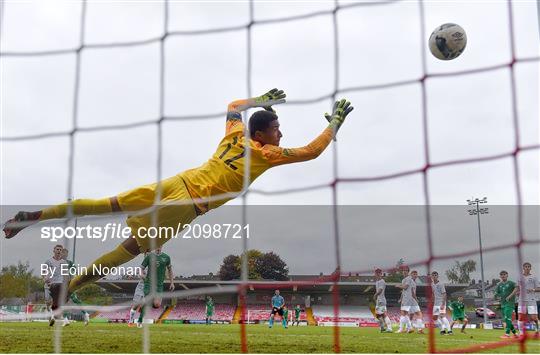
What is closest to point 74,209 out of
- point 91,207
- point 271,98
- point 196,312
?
point 91,207

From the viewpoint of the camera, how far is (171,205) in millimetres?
3904

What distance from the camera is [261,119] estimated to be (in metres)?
4.15

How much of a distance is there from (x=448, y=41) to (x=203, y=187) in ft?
6.67

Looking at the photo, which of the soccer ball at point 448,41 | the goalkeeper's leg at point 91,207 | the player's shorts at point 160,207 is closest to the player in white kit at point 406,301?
the soccer ball at point 448,41

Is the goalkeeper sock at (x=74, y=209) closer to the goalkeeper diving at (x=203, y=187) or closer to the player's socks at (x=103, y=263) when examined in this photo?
the goalkeeper diving at (x=203, y=187)

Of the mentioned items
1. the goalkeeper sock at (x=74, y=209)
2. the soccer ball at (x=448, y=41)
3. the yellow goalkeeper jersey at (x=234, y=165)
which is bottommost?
the goalkeeper sock at (x=74, y=209)

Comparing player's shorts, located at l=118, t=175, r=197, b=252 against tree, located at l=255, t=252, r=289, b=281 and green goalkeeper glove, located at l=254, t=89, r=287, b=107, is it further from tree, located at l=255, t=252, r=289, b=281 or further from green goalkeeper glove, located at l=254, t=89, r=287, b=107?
tree, located at l=255, t=252, r=289, b=281

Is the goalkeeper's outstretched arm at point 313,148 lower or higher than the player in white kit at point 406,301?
higher

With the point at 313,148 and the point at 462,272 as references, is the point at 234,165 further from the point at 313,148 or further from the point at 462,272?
the point at 462,272

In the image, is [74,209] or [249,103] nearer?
[74,209]

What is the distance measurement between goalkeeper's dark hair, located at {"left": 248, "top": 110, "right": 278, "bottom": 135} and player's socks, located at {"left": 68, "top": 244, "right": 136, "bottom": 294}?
Result: 3.88 feet

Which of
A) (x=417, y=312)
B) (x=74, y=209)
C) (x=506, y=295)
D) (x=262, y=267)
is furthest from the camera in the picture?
(x=262, y=267)

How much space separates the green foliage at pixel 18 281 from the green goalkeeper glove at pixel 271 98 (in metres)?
9.35

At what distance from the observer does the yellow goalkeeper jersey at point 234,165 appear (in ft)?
13.0
